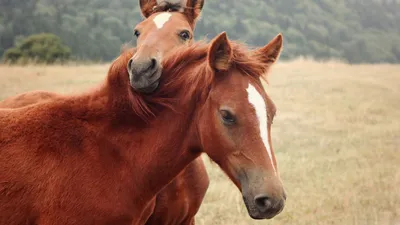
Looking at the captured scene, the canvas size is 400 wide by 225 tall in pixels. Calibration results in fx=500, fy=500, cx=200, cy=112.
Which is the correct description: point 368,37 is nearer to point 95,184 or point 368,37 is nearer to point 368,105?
point 368,105

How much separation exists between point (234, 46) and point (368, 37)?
39.4m

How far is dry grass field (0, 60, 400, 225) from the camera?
272 inches

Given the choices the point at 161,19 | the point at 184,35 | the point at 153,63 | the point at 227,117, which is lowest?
the point at 184,35

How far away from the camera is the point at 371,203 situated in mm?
7152

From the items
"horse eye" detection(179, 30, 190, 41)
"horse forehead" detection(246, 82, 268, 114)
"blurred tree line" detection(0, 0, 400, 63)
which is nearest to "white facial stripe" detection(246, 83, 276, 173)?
"horse forehead" detection(246, 82, 268, 114)

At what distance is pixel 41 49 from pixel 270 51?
88.9 feet

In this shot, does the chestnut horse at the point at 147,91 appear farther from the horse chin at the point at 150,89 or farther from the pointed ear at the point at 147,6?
the pointed ear at the point at 147,6

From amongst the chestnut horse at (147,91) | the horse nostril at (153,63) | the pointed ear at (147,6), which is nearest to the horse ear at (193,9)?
the chestnut horse at (147,91)

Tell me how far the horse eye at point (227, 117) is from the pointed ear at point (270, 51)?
52 cm

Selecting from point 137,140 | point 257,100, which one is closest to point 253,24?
point 137,140

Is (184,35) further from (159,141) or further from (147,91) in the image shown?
(159,141)

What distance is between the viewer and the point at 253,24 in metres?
40.6

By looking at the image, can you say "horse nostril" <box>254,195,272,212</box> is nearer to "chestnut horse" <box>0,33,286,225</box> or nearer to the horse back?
"chestnut horse" <box>0,33,286,225</box>

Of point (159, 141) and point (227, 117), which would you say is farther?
point (159, 141)
